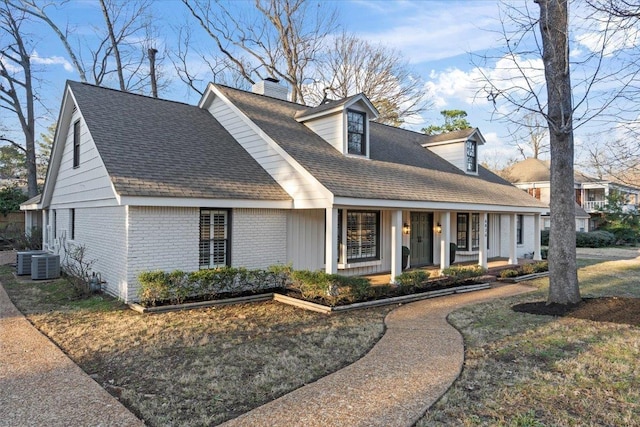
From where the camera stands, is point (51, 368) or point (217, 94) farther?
point (217, 94)

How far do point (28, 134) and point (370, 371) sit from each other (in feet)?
95.6

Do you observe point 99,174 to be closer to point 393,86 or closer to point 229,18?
point 229,18

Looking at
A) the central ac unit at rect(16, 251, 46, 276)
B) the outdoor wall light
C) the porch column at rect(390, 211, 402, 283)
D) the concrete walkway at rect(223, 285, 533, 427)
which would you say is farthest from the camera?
the outdoor wall light

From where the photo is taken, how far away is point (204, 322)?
7.42 metres

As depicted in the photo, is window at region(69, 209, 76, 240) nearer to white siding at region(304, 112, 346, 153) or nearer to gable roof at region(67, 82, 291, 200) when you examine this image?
gable roof at region(67, 82, 291, 200)

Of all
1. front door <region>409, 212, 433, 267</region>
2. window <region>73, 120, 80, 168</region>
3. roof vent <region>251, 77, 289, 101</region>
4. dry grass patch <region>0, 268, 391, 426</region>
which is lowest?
dry grass patch <region>0, 268, 391, 426</region>

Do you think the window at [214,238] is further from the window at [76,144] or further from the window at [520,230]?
the window at [520,230]

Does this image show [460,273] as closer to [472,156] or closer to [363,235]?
[363,235]

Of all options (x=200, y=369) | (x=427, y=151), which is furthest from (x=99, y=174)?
(x=427, y=151)

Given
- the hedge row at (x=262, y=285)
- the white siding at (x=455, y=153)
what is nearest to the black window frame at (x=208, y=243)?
the hedge row at (x=262, y=285)

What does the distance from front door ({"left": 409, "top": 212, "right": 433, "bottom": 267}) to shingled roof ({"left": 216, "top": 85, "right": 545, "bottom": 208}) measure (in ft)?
5.55

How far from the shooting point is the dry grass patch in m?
4.29

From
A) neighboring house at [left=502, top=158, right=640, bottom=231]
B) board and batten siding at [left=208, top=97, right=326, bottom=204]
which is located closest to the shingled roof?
board and batten siding at [left=208, top=97, right=326, bottom=204]

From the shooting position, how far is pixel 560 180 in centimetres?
859
